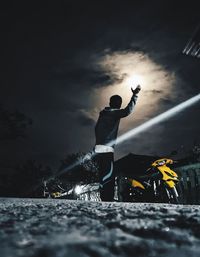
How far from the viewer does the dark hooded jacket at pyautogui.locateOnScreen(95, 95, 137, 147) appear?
17.6 ft

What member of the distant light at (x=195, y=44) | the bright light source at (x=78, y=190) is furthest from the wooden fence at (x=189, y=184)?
the bright light source at (x=78, y=190)

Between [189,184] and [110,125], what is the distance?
4014mm

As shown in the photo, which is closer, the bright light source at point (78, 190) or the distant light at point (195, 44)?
the distant light at point (195, 44)

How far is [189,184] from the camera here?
813cm

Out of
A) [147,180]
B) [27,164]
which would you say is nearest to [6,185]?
[27,164]

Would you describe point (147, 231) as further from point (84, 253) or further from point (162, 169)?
point (162, 169)

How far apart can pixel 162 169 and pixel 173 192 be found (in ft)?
2.06

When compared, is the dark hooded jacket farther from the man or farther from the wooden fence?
the wooden fence

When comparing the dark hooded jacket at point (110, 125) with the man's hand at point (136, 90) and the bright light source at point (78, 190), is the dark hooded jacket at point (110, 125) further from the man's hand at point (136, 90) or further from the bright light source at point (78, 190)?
the bright light source at point (78, 190)

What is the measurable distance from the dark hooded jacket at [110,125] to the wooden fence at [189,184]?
324 cm

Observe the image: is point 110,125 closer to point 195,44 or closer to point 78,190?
point 195,44

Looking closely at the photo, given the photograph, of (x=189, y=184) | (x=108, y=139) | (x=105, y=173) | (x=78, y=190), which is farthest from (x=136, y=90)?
(x=78, y=190)

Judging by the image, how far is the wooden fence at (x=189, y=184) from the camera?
7668mm

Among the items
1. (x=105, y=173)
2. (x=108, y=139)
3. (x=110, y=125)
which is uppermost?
(x=110, y=125)
